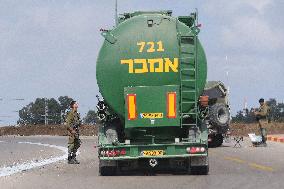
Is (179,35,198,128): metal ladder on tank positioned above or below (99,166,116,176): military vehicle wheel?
above

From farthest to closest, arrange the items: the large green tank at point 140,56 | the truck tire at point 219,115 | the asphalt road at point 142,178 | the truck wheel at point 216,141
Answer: the truck wheel at point 216,141 < the truck tire at point 219,115 < the large green tank at point 140,56 < the asphalt road at point 142,178

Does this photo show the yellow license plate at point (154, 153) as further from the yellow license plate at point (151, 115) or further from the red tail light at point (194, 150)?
the yellow license plate at point (151, 115)

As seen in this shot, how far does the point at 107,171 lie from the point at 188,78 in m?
2.71

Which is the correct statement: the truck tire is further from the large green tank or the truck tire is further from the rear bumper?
the rear bumper

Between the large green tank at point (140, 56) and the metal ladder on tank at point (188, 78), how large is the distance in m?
0.10

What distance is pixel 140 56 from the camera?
15.9 m

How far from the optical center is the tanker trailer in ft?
51.8

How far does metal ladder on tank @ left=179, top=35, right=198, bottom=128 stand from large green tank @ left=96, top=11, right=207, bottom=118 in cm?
10

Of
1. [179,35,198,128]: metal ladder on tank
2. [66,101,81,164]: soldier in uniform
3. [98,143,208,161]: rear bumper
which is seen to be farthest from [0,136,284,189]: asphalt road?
[179,35,198,128]: metal ladder on tank

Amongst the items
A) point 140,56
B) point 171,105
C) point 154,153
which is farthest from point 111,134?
point 140,56

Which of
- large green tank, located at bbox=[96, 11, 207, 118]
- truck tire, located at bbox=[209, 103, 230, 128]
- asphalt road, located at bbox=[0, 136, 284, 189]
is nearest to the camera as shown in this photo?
asphalt road, located at bbox=[0, 136, 284, 189]

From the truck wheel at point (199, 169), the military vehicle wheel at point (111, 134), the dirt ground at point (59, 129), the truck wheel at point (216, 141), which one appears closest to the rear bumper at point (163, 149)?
the truck wheel at point (199, 169)

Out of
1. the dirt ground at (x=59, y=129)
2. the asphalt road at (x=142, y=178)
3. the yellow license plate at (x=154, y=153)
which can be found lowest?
the asphalt road at (x=142, y=178)

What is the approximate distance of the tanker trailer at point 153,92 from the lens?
15789mm
